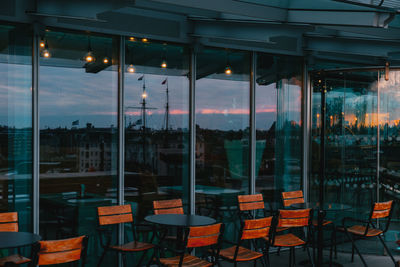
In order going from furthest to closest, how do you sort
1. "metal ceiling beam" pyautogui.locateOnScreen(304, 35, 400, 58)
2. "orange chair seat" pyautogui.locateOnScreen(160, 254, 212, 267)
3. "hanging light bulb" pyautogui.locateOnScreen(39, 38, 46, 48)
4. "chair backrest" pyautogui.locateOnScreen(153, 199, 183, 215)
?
"metal ceiling beam" pyautogui.locateOnScreen(304, 35, 400, 58)
"chair backrest" pyautogui.locateOnScreen(153, 199, 183, 215)
"hanging light bulb" pyautogui.locateOnScreen(39, 38, 46, 48)
"orange chair seat" pyautogui.locateOnScreen(160, 254, 212, 267)

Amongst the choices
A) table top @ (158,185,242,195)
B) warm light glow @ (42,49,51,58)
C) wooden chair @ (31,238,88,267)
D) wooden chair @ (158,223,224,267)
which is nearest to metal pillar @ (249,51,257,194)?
table top @ (158,185,242,195)

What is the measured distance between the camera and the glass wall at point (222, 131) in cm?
760

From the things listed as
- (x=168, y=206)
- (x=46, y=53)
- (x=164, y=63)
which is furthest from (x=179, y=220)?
(x=46, y=53)

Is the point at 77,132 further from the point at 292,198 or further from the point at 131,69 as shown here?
the point at 292,198

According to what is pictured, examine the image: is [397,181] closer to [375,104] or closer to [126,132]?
[375,104]

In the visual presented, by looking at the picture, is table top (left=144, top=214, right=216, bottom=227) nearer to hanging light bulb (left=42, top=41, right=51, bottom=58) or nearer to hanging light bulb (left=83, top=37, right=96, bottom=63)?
hanging light bulb (left=83, top=37, right=96, bottom=63)

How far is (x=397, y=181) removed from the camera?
8305 millimetres

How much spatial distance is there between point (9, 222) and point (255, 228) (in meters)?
2.99

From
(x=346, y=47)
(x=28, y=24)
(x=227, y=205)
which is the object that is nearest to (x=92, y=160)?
(x=28, y=24)

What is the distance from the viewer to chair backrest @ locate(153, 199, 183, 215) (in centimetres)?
675

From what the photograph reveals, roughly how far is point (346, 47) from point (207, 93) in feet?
9.00

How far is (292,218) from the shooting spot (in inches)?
258

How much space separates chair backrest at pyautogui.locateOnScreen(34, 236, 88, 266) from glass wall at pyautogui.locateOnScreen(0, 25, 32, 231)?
5.26 feet

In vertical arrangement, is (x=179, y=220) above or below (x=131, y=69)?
below
